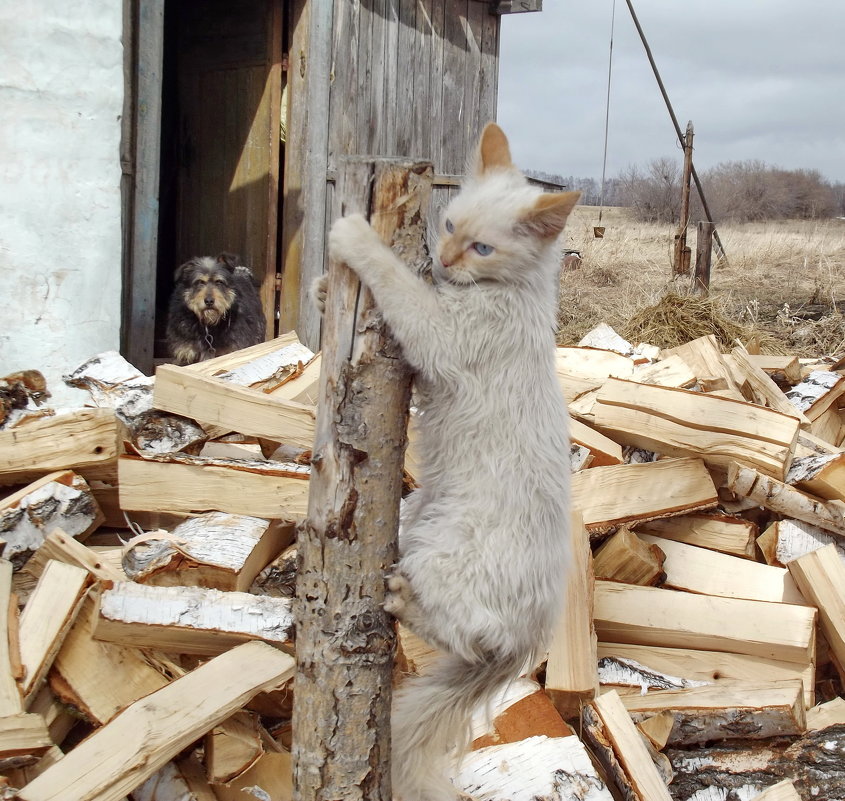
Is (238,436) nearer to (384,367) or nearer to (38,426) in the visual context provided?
(38,426)

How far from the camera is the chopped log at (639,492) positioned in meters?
3.55

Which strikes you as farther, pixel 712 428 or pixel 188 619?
pixel 712 428

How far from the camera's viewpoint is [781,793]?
2727 mm

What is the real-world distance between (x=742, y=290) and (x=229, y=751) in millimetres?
9017

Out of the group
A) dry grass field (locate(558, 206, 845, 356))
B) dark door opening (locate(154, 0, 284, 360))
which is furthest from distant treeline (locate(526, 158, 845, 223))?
dark door opening (locate(154, 0, 284, 360))

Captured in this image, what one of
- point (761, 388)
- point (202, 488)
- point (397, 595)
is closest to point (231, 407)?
point (202, 488)

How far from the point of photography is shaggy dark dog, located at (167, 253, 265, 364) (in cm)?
679

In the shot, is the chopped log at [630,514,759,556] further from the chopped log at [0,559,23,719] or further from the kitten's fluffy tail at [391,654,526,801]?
the chopped log at [0,559,23,719]

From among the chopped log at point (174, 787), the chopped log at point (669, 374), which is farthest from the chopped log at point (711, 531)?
Result: the chopped log at point (174, 787)

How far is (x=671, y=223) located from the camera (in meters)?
22.1

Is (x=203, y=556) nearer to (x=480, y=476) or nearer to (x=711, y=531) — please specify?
(x=480, y=476)

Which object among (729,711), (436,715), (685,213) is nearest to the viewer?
(436,715)

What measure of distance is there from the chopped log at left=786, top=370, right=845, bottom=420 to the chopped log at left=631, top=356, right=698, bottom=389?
0.63 metres

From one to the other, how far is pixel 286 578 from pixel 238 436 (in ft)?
2.89
